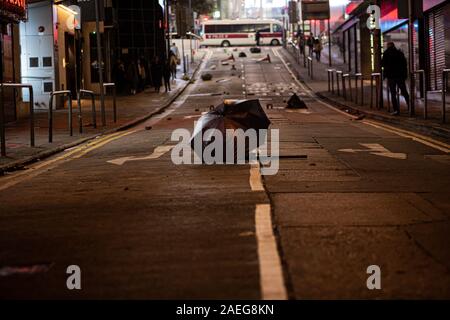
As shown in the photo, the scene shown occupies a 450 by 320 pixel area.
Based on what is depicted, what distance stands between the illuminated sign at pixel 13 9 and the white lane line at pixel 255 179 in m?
12.7

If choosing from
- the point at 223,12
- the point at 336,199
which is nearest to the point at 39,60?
the point at 336,199

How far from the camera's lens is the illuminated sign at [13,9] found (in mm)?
21016

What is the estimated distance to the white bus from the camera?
84.2m

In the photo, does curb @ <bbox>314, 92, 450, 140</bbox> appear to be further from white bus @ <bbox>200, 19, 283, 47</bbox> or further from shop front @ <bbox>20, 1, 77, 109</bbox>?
white bus @ <bbox>200, 19, 283, 47</bbox>

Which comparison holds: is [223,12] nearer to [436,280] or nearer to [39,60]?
[39,60]

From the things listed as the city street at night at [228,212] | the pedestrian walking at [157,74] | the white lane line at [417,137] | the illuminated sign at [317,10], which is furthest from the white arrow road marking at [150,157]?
the illuminated sign at [317,10]

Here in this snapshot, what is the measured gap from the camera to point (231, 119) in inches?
445

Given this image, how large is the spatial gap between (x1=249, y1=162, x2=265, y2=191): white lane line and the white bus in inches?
2929

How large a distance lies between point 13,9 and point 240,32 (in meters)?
64.0

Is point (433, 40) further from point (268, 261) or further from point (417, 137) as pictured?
point (268, 261)

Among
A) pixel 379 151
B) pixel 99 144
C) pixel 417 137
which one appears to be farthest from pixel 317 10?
pixel 379 151

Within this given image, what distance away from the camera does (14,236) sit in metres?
6.73

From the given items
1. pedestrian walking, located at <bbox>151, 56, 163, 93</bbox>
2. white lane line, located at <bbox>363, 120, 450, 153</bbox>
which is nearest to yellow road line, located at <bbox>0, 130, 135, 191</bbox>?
white lane line, located at <bbox>363, 120, 450, 153</bbox>

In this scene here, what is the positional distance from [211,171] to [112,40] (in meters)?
35.1
